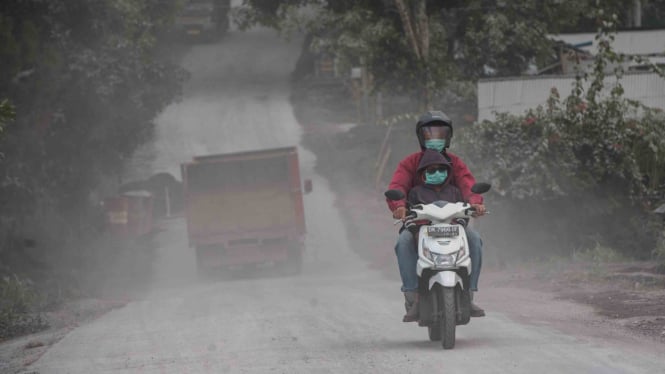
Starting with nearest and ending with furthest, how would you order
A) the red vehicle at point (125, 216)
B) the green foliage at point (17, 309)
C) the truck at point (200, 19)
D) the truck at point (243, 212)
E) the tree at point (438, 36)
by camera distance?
the green foliage at point (17, 309) → the truck at point (243, 212) → the red vehicle at point (125, 216) → the tree at point (438, 36) → the truck at point (200, 19)

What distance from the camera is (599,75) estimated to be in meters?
18.8

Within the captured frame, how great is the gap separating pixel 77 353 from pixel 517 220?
1115 centimetres

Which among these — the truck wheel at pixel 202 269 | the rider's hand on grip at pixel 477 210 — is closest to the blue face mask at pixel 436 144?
the rider's hand on grip at pixel 477 210

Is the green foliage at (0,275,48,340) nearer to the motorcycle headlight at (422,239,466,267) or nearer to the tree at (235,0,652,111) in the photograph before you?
the motorcycle headlight at (422,239,466,267)

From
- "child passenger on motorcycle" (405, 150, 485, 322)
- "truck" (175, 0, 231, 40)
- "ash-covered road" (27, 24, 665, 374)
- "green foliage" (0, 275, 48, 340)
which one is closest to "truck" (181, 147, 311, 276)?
"ash-covered road" (27, 24, 665, 374)

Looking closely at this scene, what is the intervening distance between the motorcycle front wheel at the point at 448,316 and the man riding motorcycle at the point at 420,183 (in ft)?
1.07

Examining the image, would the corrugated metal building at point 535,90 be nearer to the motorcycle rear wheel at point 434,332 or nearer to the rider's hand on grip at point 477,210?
the motorcycle rear wheel at point 434,332

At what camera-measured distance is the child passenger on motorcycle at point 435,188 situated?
29.2 feet

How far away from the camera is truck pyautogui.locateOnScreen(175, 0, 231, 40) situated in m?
55.3

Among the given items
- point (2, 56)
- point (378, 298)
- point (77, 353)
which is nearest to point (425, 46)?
point (2, 56)

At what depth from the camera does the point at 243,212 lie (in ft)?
74.1

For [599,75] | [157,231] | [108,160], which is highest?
[599,75]

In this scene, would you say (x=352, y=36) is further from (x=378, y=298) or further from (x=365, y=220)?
(x=378, y=298)

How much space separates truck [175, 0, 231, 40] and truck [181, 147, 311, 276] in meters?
32.3
